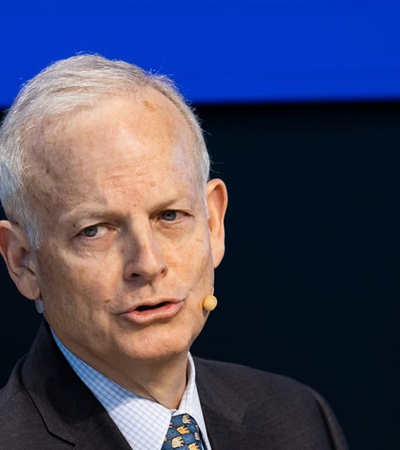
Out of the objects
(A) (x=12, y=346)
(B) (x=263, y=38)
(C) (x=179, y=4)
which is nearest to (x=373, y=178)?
(B) (x=263, y=38)

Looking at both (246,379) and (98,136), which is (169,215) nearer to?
(98,136)

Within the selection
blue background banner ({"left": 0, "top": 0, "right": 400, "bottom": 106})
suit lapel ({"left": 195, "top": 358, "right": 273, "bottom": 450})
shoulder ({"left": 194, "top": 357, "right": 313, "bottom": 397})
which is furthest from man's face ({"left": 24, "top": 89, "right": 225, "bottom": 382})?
blue background banner ({"left": 0, "top": 0, "right": 400, "bottom": 106})

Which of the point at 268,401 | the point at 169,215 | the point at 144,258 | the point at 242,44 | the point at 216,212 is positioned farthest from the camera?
the point at 242,44

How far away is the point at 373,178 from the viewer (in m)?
3.53

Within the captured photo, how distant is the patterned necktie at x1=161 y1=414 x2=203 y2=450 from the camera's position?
261cm

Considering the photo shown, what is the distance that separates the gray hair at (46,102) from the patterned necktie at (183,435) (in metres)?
0.46

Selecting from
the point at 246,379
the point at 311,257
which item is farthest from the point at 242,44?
the point at 246,379

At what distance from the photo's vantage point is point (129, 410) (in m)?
2.62

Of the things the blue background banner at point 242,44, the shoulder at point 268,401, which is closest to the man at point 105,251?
the shoulder at point 268,401

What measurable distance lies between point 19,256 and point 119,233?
0.25 metres

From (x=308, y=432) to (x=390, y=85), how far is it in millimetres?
978

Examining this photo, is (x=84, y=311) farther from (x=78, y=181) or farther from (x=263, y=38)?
(x=263, y=38)

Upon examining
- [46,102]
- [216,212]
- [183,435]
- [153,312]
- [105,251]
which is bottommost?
[183,435]

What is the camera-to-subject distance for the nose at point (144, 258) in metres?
2.45
